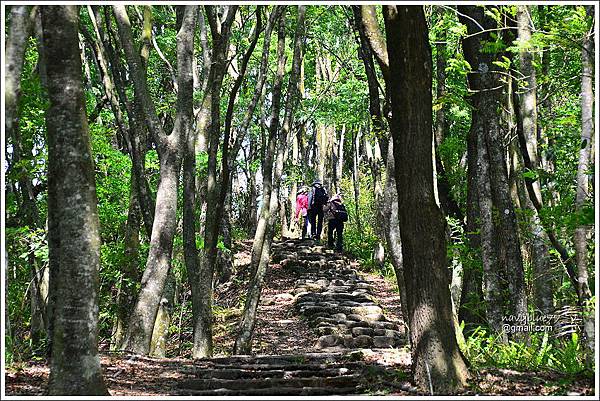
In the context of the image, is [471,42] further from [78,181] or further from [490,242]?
[78,181]

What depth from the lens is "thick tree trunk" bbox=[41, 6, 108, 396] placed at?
555 centimetres

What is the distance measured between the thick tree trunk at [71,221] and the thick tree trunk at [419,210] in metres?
2.86

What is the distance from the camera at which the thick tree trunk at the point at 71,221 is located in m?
5.55

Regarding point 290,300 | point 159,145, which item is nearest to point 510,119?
point 159,145

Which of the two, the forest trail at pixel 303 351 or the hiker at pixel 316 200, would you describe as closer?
the forest trail at pixel 303 351

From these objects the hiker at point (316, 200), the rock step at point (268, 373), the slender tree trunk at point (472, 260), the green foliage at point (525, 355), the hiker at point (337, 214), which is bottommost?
the rock step at point (268, 373)

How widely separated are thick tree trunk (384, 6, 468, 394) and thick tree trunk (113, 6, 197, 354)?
14.3ft

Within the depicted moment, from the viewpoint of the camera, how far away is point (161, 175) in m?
9.99

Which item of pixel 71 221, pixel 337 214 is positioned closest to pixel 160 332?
pixel 71 221

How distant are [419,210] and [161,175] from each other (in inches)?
188

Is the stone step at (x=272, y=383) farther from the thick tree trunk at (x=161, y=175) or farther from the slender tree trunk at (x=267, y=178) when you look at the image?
the slender tree trunk at (x=267, y=178)

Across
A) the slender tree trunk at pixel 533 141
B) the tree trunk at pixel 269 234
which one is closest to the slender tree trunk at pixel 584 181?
the slender tree trunk at pixel 533 141

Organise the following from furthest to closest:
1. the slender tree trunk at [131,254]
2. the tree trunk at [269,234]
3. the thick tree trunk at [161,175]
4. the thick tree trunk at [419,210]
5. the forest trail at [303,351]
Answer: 1. the slender tree trunk at [131,254]
2. the tree trunk at [269,234]
3. the thick tree trunk at [161,175]
4. the forest trail at [303,351]
5. the thick tree trunk at [419,210]

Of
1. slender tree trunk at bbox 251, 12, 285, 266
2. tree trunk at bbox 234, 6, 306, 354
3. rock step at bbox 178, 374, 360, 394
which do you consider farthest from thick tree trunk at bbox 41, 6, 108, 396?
slender tree trunk at bbox 251, 12, 285, 266
